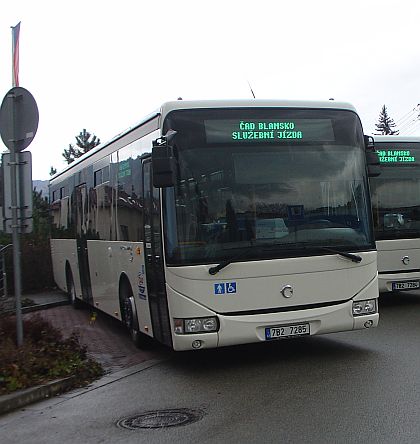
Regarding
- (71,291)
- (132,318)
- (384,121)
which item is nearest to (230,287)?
(132,318)

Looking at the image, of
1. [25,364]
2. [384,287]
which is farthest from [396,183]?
[25,364]

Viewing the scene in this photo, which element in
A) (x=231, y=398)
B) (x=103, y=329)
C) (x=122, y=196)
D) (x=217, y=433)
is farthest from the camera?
(x=103, y=329)

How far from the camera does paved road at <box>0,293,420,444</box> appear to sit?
5659 millimetres

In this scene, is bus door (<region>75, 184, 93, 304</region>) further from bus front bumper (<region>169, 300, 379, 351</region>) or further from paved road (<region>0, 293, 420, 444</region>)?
bus front bumper (<region>169, 300, 379, 351</region>)

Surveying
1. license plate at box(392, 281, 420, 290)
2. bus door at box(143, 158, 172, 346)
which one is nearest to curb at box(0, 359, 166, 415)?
bus door at box(143, 158, 172, 346)

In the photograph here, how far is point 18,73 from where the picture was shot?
1155cm

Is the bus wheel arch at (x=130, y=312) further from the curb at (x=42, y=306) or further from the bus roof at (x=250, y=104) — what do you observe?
the curb at (x=42, y=306)

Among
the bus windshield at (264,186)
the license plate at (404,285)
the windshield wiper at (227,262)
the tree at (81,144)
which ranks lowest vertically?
the license plate at (404,285)

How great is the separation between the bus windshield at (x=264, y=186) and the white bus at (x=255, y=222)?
0.01 m

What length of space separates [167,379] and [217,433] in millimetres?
2490

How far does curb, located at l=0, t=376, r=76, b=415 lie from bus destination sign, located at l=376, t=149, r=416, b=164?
26.7ft

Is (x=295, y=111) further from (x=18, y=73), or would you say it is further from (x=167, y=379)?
(x=18, y=73)

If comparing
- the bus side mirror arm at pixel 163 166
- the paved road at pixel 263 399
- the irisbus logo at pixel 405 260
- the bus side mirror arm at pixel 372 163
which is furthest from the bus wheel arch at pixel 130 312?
the irisbus logo at pixel 405 260

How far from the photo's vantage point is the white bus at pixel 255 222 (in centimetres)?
783
